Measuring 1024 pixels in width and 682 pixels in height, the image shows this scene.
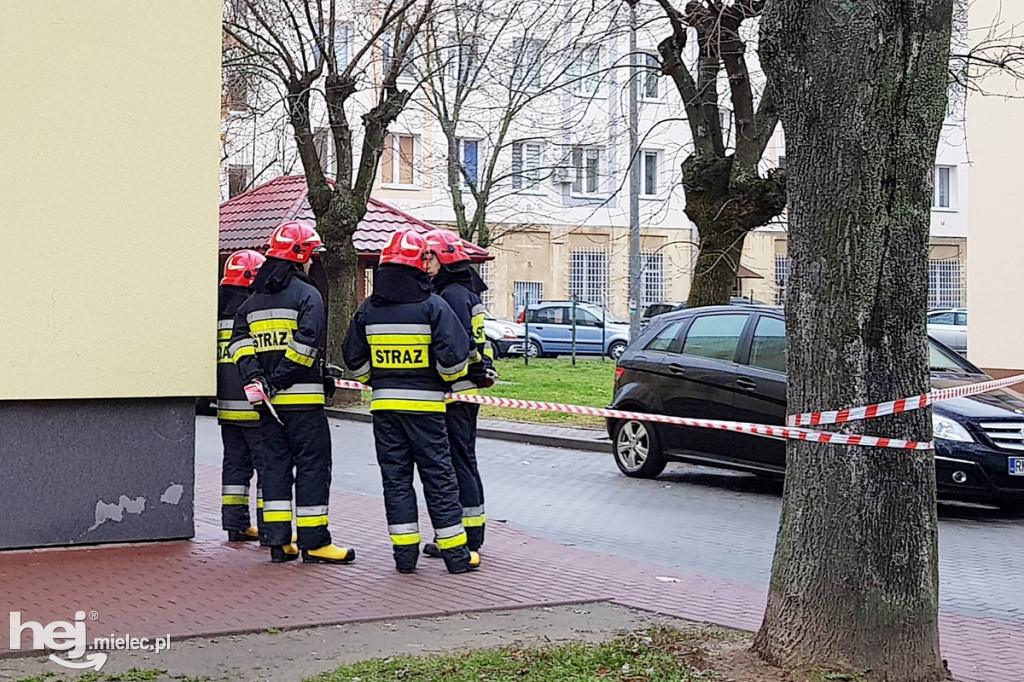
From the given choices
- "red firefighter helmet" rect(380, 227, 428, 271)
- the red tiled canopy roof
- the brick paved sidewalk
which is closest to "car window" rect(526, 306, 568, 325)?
the red tiled canopy roof

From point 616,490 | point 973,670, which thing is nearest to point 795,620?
point 973,670

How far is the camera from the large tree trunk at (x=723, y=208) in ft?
56.5

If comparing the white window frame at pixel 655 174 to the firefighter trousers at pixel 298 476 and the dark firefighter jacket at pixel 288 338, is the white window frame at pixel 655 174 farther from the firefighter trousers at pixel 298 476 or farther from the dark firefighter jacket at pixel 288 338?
the firefighter trousers at pixel 298 476

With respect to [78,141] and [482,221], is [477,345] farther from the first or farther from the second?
[482,221]

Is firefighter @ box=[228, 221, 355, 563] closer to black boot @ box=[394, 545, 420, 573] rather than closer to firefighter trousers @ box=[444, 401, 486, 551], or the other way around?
black boot @ box=[394, 545, 420, 573]

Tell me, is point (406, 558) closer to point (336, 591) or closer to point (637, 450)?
point (336, 591)

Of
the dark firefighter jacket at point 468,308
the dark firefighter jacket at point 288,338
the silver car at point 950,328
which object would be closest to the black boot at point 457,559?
the dark firefighter jacket at point 468,308

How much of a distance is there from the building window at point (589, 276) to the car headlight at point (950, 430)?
140ft

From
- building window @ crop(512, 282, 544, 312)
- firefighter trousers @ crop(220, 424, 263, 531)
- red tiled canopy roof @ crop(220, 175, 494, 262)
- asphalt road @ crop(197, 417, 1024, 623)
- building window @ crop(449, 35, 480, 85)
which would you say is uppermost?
building window @ crop(449, 35, 480, 85)

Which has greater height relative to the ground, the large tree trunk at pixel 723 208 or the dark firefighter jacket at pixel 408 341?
the large tree trunk at pixel 723 208

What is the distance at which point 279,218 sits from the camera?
23734 millimetres

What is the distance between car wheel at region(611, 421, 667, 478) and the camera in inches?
541

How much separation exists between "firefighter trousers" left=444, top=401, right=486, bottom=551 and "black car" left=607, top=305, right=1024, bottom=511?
13.6ft

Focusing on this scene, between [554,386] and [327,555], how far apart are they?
1818 centimetres
